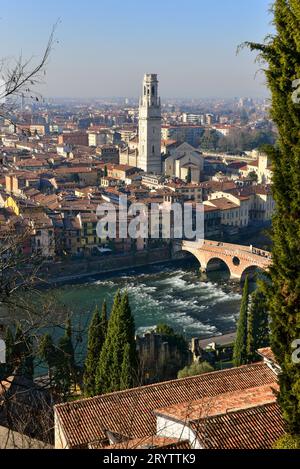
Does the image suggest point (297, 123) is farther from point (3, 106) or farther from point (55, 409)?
point (55, 409)

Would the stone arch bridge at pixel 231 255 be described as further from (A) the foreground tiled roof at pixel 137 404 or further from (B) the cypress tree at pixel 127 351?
(A) the foreground tiled roof at pixel 137 404

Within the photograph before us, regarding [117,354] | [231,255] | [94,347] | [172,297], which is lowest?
[172,297]

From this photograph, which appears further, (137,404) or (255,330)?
(255,330)

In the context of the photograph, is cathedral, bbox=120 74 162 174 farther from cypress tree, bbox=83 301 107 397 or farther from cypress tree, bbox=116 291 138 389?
cypress tree, bbox=116 291 138 389

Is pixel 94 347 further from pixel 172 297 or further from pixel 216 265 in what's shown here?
pixel 216 265

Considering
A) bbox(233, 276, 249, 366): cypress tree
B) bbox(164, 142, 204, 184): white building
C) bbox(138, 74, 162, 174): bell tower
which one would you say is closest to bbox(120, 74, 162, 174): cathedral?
bbox(138, 74, 162, 174): bell tower

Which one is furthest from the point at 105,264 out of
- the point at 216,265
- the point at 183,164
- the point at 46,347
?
the point at 46,347

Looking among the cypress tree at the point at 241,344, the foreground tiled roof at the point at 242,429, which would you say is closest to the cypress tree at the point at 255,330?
the cypress tree at the point at 241,344
